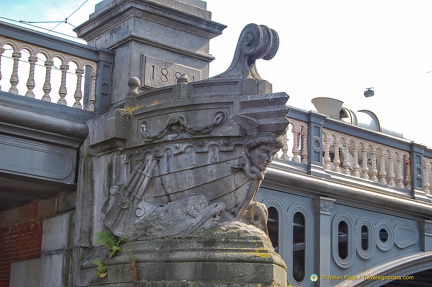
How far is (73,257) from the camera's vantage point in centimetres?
1102

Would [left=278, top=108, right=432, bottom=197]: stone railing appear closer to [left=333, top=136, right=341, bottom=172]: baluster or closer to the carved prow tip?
[left=333, top=136, right=341, bottom=172]: baluster

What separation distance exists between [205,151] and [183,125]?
416mm

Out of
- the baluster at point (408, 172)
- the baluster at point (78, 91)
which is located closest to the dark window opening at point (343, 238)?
the baluster at point (408, 172)

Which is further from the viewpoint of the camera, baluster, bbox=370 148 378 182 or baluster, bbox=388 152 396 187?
baluster, bbox=388 152 396 187

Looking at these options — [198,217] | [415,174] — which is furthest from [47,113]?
[415,174]

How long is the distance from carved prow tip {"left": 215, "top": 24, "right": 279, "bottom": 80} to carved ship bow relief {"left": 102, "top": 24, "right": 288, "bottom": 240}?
0.04 feet

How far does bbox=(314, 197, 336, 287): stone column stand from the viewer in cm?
1491

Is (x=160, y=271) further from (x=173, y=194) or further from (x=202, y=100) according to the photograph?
(x=202, y=100)

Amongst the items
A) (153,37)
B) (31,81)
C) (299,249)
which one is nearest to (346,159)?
(299,249)

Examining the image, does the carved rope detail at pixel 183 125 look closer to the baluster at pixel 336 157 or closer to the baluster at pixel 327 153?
the baluster at pixel 327 153

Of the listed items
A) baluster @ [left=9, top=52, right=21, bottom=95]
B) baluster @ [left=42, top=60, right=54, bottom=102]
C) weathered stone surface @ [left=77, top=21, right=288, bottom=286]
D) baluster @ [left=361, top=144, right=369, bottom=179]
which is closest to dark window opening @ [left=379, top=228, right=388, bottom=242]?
baluster @ [left=361, top=144, right=369, bottom=179]

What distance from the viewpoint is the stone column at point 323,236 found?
14906mm

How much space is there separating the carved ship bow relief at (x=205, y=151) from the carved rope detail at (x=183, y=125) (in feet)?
0.04

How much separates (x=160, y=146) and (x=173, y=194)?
64cm
